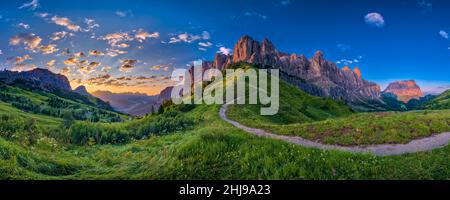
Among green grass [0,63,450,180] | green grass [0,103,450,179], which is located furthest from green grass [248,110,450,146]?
green grass [0,103,450,179]

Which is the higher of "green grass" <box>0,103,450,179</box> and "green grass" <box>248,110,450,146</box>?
"green grass" <box>248,110,450,146</box>

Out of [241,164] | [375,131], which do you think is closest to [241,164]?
[241,164]

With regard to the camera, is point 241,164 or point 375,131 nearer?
point 241,164

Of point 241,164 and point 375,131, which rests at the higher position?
Result: point 375,131

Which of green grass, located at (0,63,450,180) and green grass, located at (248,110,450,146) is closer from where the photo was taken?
green grass, located at (0,63,450,180)

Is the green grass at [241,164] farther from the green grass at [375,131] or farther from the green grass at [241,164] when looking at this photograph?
the green grass at [375,131]

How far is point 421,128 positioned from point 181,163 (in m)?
19.6

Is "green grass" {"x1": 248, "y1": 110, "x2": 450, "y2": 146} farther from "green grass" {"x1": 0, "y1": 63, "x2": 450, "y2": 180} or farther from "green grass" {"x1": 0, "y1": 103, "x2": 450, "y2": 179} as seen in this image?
"green grass" {"x1": 0, "y1": 103, "x2": 450, "y2": 179}

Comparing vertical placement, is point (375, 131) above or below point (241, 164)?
above

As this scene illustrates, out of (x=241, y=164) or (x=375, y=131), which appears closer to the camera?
(x=241, y=164)

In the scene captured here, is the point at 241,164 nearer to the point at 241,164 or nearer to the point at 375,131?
the point at 241,164
